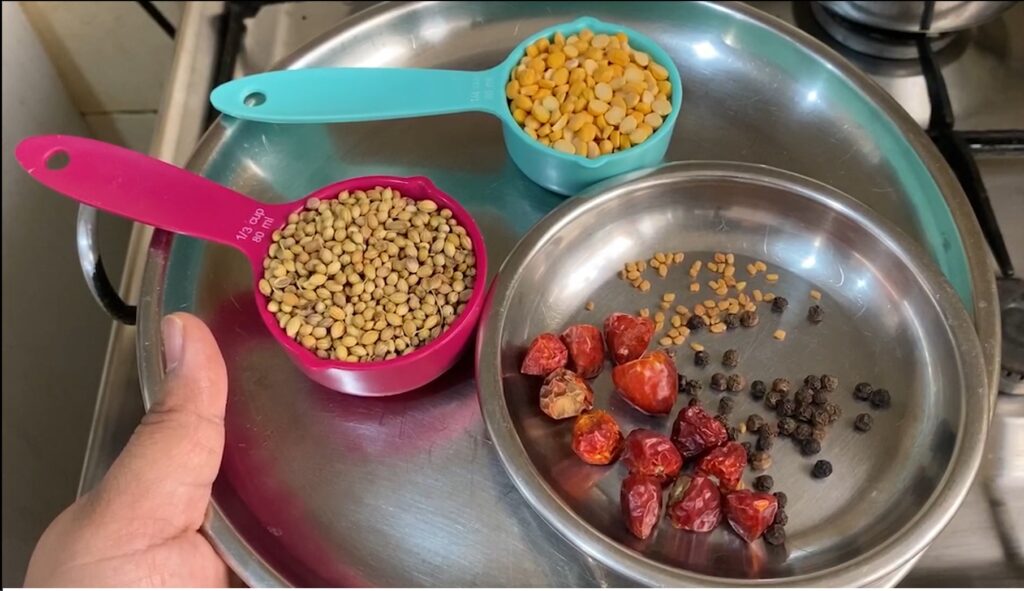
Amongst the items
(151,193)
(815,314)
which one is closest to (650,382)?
(815,314)

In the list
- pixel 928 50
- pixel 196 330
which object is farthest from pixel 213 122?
pixel 928 50

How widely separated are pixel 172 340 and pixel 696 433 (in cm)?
36

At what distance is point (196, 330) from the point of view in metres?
0.58

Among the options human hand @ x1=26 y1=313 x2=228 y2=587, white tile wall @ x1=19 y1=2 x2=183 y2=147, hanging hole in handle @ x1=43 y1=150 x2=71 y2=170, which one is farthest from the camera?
white tile wall @ x1=19 y1=2 x2=183 y2=147

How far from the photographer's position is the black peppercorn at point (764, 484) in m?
0.56

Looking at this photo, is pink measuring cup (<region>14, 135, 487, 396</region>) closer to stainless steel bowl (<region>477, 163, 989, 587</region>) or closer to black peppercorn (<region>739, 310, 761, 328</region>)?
stainless steel bowl (<region>477, 163, 989, 587</region>)

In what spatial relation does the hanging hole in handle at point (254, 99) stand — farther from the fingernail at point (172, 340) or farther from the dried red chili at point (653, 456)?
the dried red chili at point (653, 456)

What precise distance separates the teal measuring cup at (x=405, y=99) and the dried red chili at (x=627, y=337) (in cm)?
12

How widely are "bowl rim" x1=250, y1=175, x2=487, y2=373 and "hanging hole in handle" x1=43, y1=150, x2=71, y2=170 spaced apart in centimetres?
16

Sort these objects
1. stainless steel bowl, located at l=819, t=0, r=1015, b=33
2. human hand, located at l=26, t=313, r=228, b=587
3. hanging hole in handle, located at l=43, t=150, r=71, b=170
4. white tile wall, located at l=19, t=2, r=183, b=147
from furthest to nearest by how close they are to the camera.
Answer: white tile wall, located at l=19, t=2, r=183, b=147
stainless steel bowl, located at l=819, t=0, r=1015, b=33
hanging hole in handle, located at l=43, t=150, r=71, b=170
human hand, located at l=26, t=313, r=228, b=587

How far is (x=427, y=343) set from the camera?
571 millimetres

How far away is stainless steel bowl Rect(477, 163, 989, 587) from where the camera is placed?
536mm

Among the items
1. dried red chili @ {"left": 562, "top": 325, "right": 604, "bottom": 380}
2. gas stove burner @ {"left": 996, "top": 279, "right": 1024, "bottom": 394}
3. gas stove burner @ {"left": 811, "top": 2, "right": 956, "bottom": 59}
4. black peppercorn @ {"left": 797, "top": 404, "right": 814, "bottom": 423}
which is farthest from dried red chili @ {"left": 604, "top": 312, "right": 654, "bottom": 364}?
gas stove burner @ {"left": 811, "top": 2, "right": 956, "bottom": 59}

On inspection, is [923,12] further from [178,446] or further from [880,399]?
[178,446]
